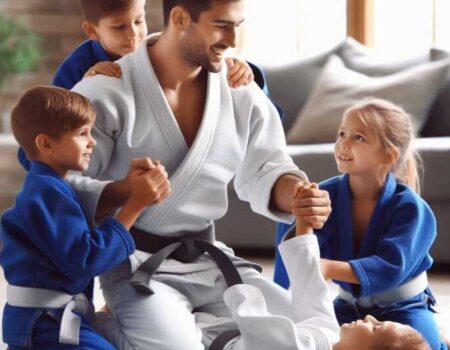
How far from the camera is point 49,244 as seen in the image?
1.71 metres

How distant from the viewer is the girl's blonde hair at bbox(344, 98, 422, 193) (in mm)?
2244

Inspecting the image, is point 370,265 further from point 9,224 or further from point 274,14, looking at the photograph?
point 274,14

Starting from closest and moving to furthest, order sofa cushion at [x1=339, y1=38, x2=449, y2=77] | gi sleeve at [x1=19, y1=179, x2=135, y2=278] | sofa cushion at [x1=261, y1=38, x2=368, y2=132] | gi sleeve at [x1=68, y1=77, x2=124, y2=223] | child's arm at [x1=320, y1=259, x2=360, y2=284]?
1. gi sleeve at [x1=19, y1=179, x2=135, y2=278]
2. gi sleeve at [x1=68, y1=77, x2=124, y2=223]
3. child's arm at [x1=320, y1=259, x2=360, y2=284]
4. sofa cushion at [x1=339, y1=38, x2=449, y2=77]
5. sofa cushion at [x1=261, y1=38, x2=368, y2=132]

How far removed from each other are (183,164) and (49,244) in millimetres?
360

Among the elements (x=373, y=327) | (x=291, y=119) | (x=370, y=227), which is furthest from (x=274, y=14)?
(x=373, y=327)

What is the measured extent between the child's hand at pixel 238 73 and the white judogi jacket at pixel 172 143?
0.07 ft

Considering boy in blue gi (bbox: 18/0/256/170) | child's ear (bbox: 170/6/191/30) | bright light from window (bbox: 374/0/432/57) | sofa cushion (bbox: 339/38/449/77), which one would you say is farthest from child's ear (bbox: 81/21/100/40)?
bright light from window (bbox: 374/0/432/57)

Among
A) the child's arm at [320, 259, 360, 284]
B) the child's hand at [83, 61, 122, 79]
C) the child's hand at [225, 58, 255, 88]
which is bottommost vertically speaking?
the child's arm at [320, 259, 360, 284]

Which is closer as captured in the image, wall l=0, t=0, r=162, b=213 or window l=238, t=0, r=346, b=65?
window l=238, t=0, r=346, b=65

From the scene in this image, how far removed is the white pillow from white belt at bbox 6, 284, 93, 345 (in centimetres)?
258

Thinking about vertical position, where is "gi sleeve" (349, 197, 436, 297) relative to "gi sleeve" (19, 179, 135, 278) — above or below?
below

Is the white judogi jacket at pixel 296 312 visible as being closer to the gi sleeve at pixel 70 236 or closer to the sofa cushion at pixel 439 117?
the gi sleeve at pixel 70 236

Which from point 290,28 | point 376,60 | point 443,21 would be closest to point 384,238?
point 376,60

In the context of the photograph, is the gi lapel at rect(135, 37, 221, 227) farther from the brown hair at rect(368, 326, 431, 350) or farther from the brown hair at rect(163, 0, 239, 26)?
the brown hair at rect(368, 326, 431, 350)
